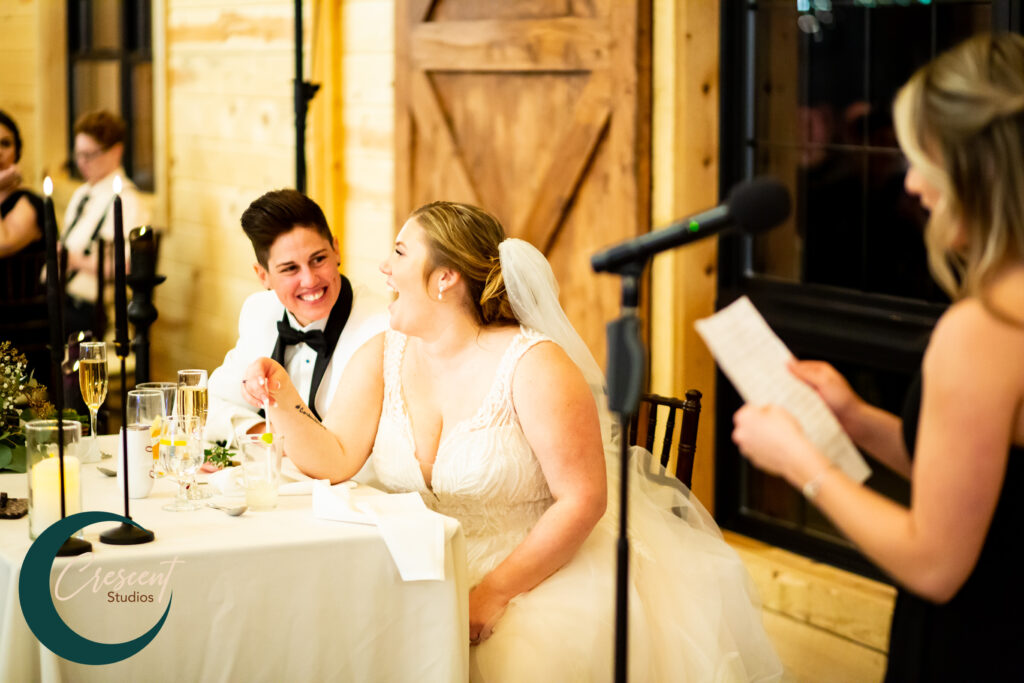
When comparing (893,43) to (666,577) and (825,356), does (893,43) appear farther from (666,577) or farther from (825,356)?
(666,577)

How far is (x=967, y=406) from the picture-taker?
4.20 feet

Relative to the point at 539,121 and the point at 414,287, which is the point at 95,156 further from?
the point at 414,287

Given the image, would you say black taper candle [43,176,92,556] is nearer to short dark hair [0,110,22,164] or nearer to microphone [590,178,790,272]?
microphone [590,178,790,272]

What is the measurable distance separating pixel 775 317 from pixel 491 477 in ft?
4.60

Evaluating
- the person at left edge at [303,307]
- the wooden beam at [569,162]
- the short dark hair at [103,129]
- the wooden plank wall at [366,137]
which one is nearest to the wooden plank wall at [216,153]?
the wooden plank wall at [366,137]

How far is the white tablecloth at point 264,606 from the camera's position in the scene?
172cm

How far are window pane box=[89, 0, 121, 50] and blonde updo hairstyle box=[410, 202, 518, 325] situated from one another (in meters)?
4.94

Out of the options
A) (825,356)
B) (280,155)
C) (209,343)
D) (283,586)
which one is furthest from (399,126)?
(283,586)

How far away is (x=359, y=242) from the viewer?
4773 mm

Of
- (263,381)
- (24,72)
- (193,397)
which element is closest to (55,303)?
(193,397)

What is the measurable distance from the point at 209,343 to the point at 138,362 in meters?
2.47

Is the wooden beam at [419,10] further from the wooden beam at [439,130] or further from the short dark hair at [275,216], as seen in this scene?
the short dark hair at [275,216]

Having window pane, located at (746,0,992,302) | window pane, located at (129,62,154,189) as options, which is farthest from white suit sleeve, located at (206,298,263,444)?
window pane, located at (129,62,154,189)

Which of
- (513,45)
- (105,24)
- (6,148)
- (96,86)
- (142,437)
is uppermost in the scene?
(105,24)
